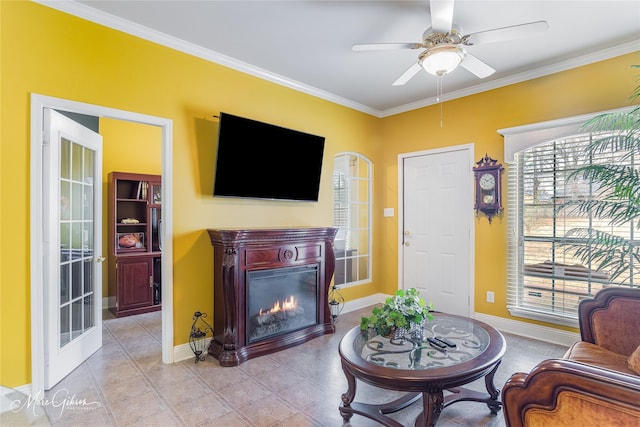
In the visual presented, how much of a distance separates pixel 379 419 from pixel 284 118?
9.85 ft

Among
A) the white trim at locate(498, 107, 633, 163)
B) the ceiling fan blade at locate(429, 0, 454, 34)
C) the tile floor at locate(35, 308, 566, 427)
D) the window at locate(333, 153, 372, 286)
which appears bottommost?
the tile floor at locate(35, 308, 566, 427)

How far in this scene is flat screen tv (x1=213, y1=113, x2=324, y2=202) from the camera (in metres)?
3.07

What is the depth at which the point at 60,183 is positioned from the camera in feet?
8.38

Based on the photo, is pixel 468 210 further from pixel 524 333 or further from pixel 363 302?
pixel 363 302

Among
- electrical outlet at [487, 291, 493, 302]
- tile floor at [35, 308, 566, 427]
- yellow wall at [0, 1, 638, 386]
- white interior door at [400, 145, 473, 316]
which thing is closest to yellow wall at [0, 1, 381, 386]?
yellow wall at [0, 1, 638, 386]

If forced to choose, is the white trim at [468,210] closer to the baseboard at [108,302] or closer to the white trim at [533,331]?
the white trim at [533,331]

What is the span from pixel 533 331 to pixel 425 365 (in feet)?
7.91

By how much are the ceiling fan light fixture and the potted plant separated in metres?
1.64

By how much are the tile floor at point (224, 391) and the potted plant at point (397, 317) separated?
55 centimetres

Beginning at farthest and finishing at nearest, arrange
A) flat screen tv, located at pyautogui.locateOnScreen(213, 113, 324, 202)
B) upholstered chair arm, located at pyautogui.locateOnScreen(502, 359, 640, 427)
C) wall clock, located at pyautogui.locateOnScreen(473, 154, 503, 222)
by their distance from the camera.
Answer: wall clock, located at pyautogui.locateOnScreen(473, 154, 503, 222) < flat screen tv, located at pyautogui.locateOnScreen(213, 113, 324, 202) < upholstered chair arm, located at pyautogui.locateOnScreen(502, 359, 640, 427)

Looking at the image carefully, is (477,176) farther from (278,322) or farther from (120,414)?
(120,414)

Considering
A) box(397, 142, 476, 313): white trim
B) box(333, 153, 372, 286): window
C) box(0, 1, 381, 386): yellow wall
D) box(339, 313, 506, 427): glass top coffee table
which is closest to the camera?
box(339, 313, 506, 427): glass top coffee table

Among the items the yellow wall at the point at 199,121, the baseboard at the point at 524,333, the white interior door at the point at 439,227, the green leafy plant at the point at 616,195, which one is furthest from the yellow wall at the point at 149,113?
the green leafy plant at the point at 616,195

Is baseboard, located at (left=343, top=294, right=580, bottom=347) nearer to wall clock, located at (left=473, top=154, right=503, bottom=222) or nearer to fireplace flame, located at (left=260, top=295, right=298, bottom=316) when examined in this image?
wall clock, located at (left=473, top=154, right=503, bottom=222)
